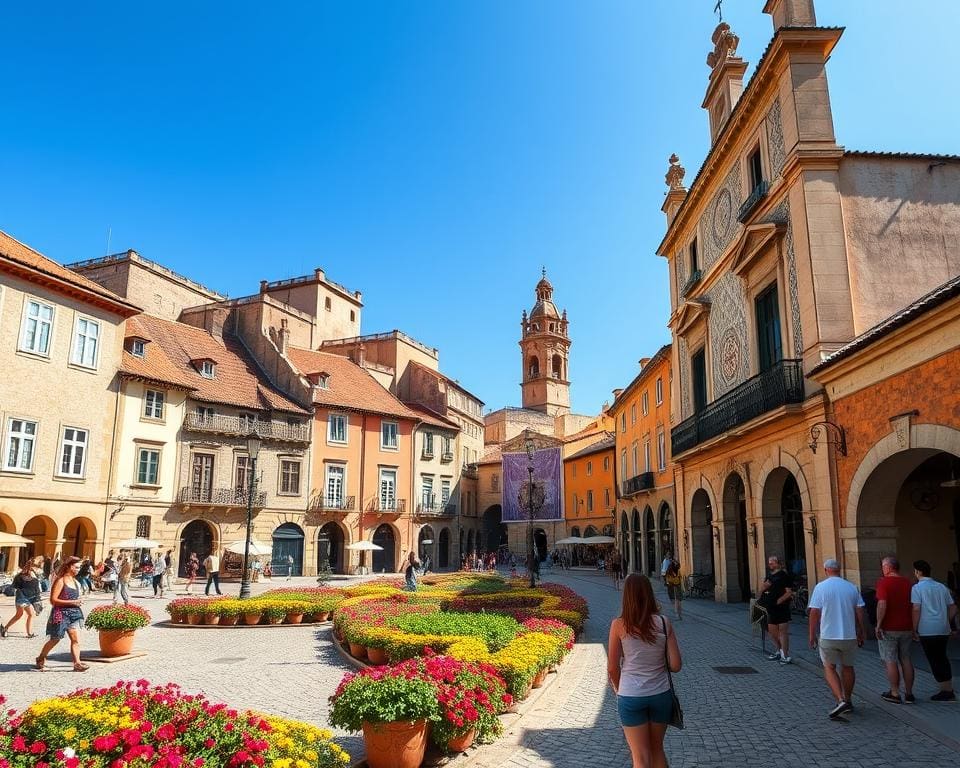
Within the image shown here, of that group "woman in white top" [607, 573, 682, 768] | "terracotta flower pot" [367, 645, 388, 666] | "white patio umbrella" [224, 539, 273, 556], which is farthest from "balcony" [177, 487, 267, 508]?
"woman in white top" [607, 573, 682, 768]

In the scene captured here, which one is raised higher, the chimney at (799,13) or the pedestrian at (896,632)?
the chimney at (799,13)

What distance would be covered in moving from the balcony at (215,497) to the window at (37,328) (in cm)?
1066

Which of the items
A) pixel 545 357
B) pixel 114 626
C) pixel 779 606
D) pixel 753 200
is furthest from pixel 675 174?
pixel 545 357

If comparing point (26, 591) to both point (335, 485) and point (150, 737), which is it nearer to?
point (150, 737)

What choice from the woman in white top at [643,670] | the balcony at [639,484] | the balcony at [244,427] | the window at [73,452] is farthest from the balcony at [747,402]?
the balcony at [244,427]

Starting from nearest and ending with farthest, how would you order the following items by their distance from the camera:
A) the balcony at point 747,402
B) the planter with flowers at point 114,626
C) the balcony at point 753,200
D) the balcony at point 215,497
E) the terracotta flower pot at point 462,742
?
the terracotta flower pot at point 462,742, the planter with flowers at point 114,626, the balcony at point 747,402, the balcony at point 753,200, the balcony at point 215,497

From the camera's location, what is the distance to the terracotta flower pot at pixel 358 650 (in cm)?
1208

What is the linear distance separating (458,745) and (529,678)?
2.55m

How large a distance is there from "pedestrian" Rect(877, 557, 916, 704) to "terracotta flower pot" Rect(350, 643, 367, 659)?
315 inches

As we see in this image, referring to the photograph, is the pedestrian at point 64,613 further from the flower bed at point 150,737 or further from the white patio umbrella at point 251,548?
the white patio umbrella at point 251,548

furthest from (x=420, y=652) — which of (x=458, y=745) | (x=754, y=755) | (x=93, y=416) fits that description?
(x=93, y=416)

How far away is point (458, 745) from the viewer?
6.81m

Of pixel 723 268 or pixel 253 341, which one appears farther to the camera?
pixel 253 341

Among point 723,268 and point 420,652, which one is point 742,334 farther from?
point 420,652
